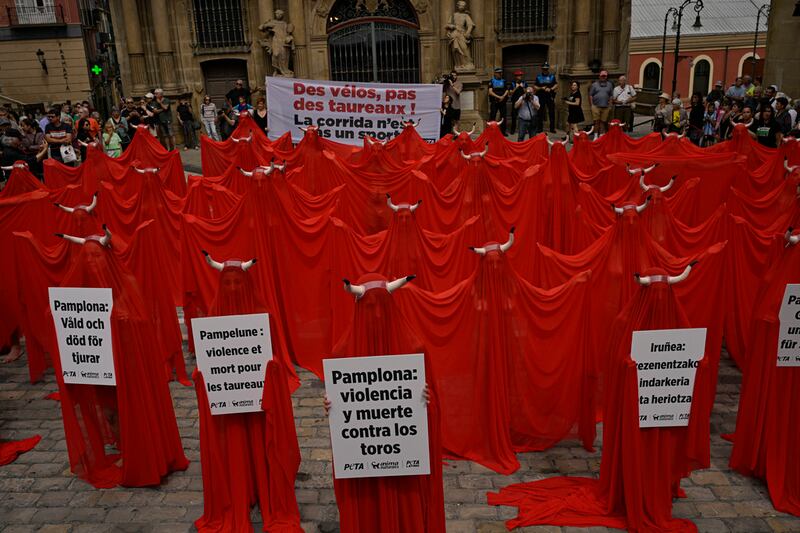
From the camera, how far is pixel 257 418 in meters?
5.80

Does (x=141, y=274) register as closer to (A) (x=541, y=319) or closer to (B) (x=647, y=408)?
(A) (x=541, y=319)

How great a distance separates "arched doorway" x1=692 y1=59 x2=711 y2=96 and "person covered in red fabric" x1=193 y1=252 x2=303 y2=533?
151 feet

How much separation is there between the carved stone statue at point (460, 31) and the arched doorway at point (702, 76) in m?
29.0

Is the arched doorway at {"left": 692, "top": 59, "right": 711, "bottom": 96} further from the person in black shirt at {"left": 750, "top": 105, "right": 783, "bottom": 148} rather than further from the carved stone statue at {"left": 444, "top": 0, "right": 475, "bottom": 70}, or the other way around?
the person in black shirt at {"left": 750, "top": 105, "right": 783, "bottom": 148}

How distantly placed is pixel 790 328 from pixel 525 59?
64.6 ft

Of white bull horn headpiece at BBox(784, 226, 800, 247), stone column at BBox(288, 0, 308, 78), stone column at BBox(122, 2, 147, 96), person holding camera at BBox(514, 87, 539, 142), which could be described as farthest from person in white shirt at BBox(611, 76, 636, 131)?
stone column at BBox(122, 2, 147, 96)

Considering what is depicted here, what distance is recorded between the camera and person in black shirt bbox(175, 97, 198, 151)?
23062 millimetres

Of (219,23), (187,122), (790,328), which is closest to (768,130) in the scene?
(790,328)

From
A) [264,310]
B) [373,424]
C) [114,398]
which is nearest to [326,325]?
[114,398]

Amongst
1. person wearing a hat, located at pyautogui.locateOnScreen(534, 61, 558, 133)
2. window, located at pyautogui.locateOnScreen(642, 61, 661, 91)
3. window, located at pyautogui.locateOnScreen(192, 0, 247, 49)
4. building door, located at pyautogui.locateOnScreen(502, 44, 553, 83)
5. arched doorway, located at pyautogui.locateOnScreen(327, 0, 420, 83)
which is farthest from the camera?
window, located at pyautogui.locateOnScreen(642, 61, 661, 91)

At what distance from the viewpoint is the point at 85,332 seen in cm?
643

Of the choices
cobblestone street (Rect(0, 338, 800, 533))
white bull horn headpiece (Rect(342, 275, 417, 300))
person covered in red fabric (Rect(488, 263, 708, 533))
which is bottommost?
cobblestone street (Rect(0, 338, 800, 533))

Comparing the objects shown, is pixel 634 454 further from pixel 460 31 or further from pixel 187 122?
pixel 187 122

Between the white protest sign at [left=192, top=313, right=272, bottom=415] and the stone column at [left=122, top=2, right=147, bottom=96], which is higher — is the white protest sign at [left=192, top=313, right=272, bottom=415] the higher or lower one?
the lower one
